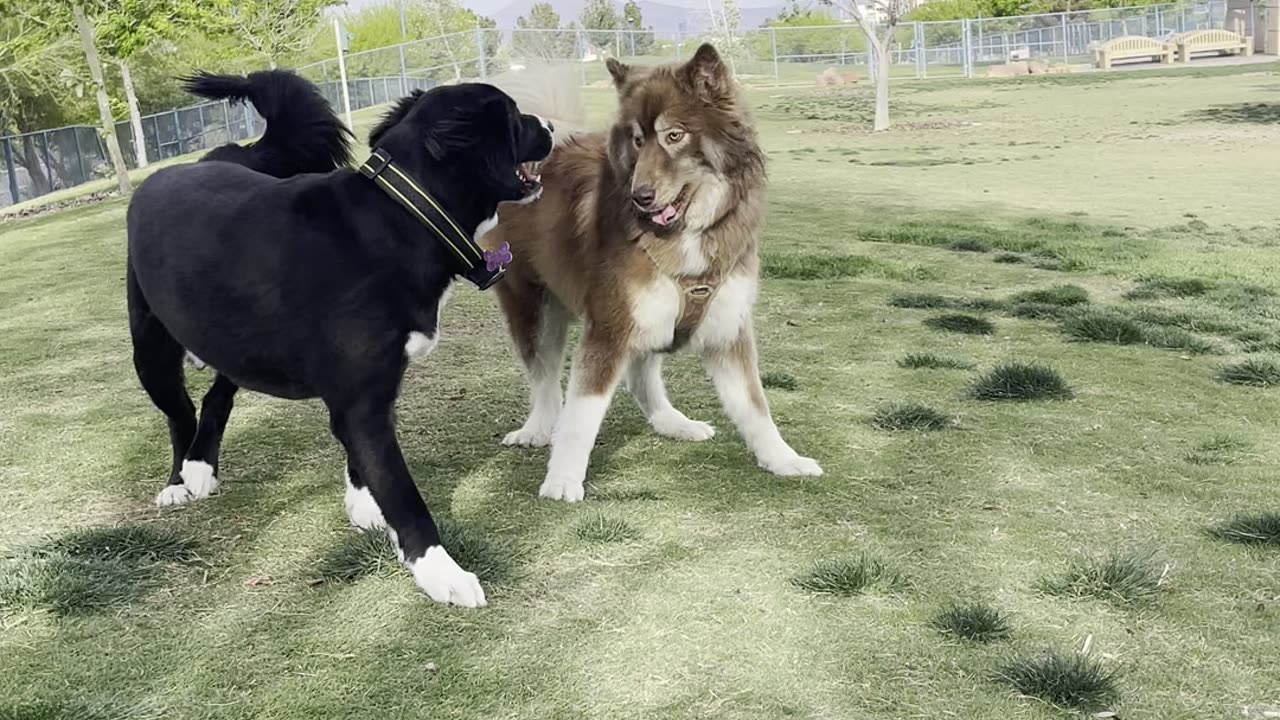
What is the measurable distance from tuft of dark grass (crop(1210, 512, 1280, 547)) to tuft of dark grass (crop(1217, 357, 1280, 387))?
2.13 meters

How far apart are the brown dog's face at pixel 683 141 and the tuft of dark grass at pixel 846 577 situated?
53.0 inches

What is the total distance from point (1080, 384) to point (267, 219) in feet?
13.1

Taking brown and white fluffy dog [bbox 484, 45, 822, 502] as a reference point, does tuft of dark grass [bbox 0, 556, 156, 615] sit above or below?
below

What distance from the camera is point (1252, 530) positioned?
3.37 m

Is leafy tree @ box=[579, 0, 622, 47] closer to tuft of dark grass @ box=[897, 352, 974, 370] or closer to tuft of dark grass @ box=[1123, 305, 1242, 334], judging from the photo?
tuft of dark grass @ box=[1123, 305, 1242, 334]

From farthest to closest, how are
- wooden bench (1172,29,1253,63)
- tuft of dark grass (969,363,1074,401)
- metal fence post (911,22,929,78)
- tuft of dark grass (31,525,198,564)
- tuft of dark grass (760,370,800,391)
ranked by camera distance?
metal fence post (911,22,929,78) → wooden bench (1172,29,1253,63) → tuft of dark grass (760,370,800,391) → tuft of dark grass (969,363,1074,401) → tuft of dark grass (31,525,198,564)

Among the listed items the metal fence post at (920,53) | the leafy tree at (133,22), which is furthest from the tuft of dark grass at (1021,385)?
the metal fence post at (920,53)

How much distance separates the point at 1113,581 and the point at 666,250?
1801 mm

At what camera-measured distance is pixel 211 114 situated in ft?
118

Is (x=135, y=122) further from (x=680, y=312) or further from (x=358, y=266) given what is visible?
(x=358, y=266)

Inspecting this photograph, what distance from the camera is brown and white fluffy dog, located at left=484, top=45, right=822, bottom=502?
3783 mm

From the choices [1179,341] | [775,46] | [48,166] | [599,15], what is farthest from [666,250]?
[599,15]

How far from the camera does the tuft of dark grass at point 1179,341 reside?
19.6 feet

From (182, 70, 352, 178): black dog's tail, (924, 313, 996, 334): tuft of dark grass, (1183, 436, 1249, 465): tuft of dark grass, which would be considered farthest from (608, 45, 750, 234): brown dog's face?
(924, 313, 996, 334): tuft of dark grass
